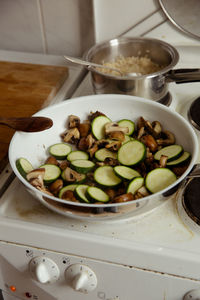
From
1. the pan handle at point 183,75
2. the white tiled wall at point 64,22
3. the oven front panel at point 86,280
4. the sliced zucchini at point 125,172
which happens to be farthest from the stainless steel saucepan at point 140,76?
the oven front panel at point 86,280

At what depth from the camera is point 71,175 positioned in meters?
0.71

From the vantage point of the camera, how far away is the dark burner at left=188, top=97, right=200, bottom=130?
2.80 ft

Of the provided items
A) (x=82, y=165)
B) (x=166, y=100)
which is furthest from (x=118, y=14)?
(x=82, y=165)

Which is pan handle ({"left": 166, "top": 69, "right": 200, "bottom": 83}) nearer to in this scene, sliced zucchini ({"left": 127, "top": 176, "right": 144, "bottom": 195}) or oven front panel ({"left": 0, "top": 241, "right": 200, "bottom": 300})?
sliced zucchini ({"left": 127, "top": 176, "right": 144, "bottom": 195})

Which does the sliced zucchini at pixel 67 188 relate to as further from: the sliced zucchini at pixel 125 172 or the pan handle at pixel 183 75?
the pan handle at pixel 183 75

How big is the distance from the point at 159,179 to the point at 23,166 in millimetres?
225

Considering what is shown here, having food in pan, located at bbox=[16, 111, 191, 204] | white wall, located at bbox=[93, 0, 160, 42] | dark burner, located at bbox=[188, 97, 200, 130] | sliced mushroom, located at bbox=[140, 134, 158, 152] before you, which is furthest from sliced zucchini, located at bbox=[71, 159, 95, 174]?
white wall, located at bbox=[93, 0, 160, 42]

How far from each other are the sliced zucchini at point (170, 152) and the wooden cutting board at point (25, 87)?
0.31m

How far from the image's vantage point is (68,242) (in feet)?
2.14

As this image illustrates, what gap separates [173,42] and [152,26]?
2.6 inches

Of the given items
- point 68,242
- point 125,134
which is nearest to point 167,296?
point 68,242

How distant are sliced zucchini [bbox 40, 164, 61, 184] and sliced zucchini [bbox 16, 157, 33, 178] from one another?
2cm

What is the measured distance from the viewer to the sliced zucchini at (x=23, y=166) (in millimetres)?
696

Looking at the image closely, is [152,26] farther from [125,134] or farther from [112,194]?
[112,194]
